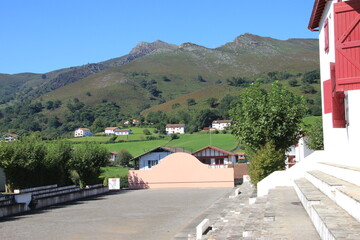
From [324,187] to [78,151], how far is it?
34.1 metres

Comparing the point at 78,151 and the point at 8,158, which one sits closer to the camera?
the point at 8,158

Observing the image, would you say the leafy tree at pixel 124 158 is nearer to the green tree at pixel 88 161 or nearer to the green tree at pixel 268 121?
the green tree at pixel 88 161

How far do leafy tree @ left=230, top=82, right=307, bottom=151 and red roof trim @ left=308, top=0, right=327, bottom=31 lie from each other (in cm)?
697

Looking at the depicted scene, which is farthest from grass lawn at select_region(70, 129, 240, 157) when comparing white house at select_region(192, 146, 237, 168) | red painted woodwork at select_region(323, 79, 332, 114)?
red painted woodwork at select_region(323, 79, 332, 114)

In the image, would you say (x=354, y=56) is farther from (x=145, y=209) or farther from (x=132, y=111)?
(x=132, y=111)

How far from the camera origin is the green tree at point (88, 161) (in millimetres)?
40469

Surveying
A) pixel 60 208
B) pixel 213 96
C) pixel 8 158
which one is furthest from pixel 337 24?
pixel 213 96

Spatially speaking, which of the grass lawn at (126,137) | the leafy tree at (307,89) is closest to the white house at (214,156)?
the grass lawn at (126,137)

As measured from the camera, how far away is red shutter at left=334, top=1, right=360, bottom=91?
7.79 meters

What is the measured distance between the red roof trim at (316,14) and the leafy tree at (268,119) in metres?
6.97

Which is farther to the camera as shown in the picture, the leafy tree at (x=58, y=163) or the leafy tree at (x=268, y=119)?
the leafy tree at (x=58, y=163)

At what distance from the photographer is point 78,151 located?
4100cm

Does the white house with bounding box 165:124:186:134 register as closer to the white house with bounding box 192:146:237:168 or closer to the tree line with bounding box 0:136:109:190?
the white house with bounding box 192:146:237:168

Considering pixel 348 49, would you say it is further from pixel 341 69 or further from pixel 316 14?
pixel 316 14
